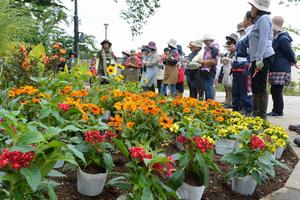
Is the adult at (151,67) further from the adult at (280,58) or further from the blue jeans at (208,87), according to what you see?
the adult at (280,58)

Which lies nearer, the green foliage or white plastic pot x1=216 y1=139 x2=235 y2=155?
white plastic pot x1=216 y1=139 x2=235 y2=155

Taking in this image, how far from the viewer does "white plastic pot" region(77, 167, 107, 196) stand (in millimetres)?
2373

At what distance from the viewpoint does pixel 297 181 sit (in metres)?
3.05

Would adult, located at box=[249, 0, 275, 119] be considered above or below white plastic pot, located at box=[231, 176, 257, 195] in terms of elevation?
above

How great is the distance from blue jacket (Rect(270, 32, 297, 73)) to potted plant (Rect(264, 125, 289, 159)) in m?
2.98

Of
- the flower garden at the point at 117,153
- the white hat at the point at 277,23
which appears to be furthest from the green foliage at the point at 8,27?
the white hat at the point at 277,23

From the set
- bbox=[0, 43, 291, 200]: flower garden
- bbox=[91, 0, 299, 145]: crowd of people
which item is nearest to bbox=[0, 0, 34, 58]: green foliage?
bbox=[0, 43, 291, 200]: flower garden

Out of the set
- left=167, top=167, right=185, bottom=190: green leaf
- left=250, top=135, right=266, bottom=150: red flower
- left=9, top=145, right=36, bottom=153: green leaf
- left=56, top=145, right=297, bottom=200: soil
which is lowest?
left=56, top=145, right=297, bottom=200: soil

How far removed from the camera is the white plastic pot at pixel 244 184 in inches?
108

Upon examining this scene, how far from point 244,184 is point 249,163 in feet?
0.52

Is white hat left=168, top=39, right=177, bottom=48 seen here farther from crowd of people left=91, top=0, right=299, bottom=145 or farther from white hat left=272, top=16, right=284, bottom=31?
white hat left=272, top=16, right=284, bottom=31

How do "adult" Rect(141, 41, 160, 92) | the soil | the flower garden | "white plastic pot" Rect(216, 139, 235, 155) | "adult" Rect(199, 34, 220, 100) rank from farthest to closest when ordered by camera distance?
1. "adult" Rect(141, 41, 160, 92)
2. "adult" Rect(199, 34, 220, 100)
3. "white plastic pot" Rect(216, 139, 235, 155)
4. the soil
5. the flower garden

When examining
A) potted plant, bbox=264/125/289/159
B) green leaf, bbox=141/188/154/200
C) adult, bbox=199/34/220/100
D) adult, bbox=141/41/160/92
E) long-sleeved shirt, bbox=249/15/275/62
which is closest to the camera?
green leaf, bbox=141/188/154/200

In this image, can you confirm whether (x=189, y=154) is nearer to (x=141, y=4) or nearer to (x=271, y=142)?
(x=271, y=142)
